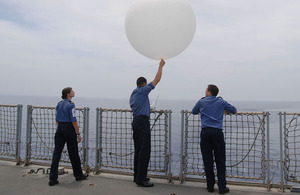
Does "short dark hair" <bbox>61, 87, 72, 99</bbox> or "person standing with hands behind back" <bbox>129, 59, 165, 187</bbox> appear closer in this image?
"person standing with hands behind back" <bbox>129, 59, 165, 187</bbox>

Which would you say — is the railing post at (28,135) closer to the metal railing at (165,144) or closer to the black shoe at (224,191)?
the metal railing at (165,144)

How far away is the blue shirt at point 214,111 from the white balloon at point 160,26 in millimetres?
1042

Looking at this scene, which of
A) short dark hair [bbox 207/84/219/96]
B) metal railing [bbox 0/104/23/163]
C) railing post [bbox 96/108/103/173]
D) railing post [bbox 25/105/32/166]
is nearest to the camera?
short dark hair [bbox 207/84/219/96]

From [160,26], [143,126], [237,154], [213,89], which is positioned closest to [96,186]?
[143,126]

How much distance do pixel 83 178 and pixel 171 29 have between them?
10.1 feet

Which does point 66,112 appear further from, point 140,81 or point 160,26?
point 160,26

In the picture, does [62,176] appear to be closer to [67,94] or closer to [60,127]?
[60,127]

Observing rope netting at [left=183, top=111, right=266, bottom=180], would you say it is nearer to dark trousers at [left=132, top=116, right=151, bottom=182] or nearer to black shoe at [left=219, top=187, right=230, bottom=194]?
black shoe at [left=219, top=187, right=230, bottom=194]

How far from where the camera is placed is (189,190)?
4082 mm

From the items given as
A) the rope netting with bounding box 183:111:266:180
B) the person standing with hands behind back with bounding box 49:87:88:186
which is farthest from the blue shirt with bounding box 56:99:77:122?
the rope netting with bounding box 183:111:266:180

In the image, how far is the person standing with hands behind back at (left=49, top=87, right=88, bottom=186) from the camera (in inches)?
172

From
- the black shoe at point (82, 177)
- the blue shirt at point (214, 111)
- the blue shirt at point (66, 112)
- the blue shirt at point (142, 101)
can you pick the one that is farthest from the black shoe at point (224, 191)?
the blue shirt at point (66, 112)

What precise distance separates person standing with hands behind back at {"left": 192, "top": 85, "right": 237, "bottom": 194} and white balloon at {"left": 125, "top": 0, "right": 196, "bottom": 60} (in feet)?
3.25

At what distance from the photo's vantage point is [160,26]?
3920 millimetres
